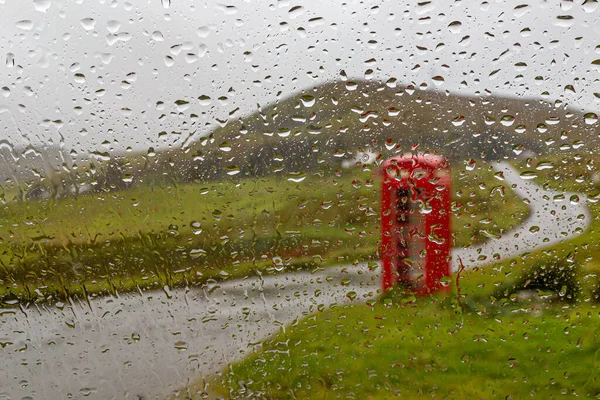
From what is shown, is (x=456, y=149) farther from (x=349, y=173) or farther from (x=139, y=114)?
(x=139, y=114)

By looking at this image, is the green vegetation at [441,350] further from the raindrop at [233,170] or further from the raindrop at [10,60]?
the raindrop at [10,60]

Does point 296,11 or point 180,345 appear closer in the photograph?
point 296,11

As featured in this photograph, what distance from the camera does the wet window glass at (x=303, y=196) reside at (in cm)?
126

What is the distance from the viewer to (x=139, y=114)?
1.30 meters

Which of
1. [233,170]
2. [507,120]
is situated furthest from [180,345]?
[507,120]

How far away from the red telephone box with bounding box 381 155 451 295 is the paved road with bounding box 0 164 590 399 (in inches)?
3.0

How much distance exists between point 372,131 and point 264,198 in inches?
16.1

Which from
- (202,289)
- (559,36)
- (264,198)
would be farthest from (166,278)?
(559,36)

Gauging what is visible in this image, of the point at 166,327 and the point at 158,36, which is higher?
the point at 158,36

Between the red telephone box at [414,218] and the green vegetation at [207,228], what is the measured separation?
0.04 meters

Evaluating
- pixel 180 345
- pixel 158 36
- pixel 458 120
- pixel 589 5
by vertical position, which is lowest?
pixel 180 345

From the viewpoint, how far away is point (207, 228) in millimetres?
1334

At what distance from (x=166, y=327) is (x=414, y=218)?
0.89 m

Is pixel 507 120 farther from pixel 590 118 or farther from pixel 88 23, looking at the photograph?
pixel 88 23
